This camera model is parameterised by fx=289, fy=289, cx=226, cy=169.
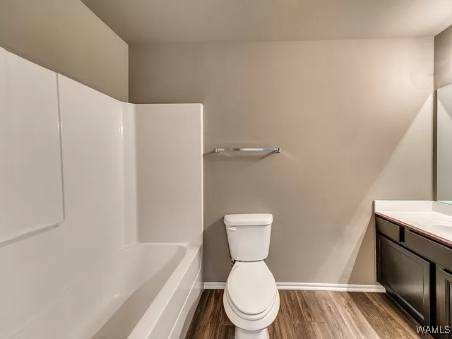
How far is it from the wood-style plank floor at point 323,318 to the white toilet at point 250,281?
0.39 m

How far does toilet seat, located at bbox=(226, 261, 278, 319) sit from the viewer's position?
6.13 ft

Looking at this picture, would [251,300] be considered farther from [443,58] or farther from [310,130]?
[443,58]

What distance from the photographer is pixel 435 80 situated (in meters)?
2.71

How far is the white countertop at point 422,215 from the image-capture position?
2079 millimetres

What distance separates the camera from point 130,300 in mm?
2291

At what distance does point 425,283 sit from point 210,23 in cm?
260

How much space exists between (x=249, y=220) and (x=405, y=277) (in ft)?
4.37

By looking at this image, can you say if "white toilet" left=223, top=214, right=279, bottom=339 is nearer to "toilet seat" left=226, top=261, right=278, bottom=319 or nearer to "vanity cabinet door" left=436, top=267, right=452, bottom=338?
"toilet seat" left=226, top=261, right=278, bottom=319

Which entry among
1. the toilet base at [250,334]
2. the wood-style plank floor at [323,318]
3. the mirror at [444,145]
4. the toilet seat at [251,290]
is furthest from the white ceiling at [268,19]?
the wood-style plank floor at [323,318]

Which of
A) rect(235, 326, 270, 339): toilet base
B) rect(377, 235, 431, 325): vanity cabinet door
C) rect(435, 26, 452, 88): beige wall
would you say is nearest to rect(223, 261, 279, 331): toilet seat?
rect(235, 326, 270, 339): toilet base

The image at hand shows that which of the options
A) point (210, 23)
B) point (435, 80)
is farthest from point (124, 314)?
point (435, 80)

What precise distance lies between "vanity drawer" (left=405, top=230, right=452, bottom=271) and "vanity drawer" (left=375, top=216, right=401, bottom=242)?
0.14 meters

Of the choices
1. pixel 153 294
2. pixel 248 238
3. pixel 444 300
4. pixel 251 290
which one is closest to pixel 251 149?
pixel 248 238

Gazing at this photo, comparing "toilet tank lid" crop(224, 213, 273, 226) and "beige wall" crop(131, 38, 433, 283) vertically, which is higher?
"beige wall" crop(131, 38, 433, 283)
